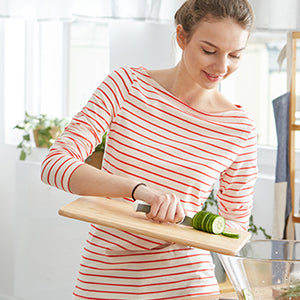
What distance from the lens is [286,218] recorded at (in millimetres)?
2221

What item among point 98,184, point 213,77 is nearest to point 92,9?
point 213,77

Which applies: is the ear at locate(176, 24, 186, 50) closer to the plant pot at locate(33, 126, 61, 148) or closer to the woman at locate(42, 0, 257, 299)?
the woman at locate(42, 0, 257, 299)

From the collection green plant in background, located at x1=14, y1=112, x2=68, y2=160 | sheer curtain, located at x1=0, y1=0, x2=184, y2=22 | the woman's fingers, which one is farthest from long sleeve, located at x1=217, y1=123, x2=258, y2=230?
green plant in background, located at x1=14, y1=112, x2=68, y2=160

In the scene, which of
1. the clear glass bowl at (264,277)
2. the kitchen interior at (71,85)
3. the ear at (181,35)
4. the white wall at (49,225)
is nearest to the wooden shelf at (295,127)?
the kitchen interior at (71,85)

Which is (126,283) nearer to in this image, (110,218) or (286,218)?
(110,218)

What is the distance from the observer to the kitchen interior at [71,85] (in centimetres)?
258

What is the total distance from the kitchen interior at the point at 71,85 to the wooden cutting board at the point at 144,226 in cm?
123

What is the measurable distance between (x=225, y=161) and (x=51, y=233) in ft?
6.47

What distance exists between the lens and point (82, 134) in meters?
1.22

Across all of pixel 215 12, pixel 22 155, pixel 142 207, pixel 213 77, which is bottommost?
pixel 22 155

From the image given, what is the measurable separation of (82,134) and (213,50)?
320mm

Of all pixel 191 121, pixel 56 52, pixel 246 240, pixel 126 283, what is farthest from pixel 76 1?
pixel 246 240

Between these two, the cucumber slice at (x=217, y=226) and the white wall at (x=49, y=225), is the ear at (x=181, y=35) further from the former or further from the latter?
the white wall at (x=49, y=225)

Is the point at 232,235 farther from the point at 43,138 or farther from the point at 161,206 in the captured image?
the point at 43,138
